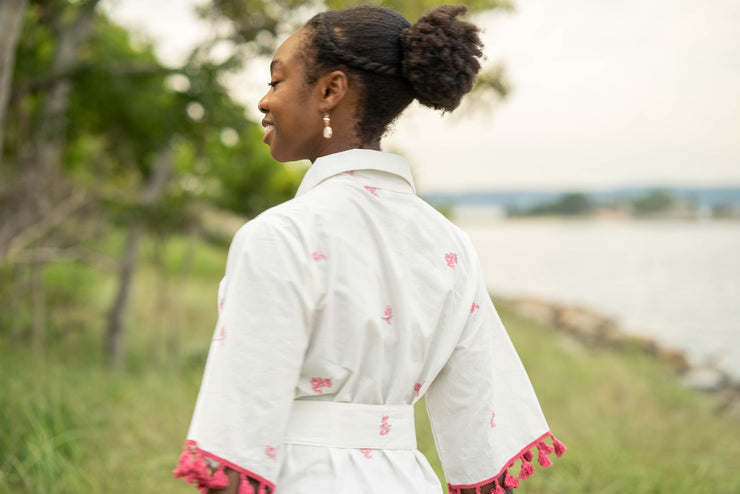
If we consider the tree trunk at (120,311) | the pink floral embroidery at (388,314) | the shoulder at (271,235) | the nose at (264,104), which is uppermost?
the nose at (264,104)

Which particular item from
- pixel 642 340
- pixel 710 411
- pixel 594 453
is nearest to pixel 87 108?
pixel 594 453

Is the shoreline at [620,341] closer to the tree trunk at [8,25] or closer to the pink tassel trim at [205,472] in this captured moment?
the tree trunk at [8,25]

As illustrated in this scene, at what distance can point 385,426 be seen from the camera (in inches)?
48.4

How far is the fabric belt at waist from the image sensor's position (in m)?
1.17

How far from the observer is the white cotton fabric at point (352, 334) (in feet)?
3.53

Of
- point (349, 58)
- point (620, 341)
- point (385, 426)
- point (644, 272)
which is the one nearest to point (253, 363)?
point (385, 426)

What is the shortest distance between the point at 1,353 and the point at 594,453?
185 inches

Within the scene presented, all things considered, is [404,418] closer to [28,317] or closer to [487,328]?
[487,328]

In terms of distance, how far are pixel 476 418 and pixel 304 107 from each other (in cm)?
68

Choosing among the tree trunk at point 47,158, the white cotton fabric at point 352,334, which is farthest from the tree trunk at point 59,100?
the white cotton fabric at point 352,334

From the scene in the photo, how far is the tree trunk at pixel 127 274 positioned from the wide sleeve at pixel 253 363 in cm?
781

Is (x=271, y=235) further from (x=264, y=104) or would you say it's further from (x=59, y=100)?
(x=59, y=100)

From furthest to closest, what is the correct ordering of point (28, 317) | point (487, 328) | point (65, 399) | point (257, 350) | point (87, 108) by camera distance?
point (28, 317), point (87, 108), point (65, 399), point (487, 328), point (257, 350)

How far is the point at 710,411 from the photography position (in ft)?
26.9
